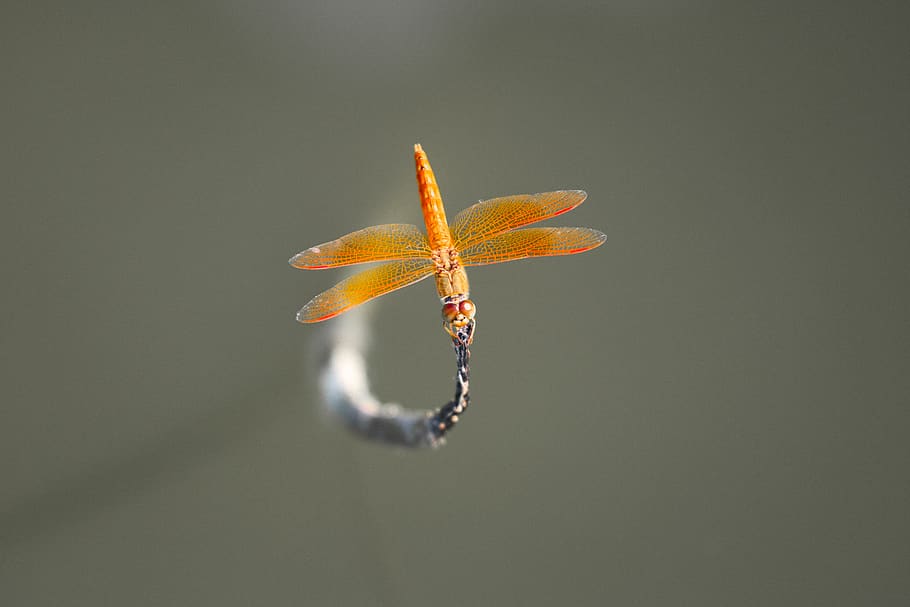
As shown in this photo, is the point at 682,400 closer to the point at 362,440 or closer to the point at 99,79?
the point at 362,440

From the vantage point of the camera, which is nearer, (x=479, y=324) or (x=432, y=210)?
(x=432, y=210)

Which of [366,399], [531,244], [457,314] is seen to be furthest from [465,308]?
[366,399]

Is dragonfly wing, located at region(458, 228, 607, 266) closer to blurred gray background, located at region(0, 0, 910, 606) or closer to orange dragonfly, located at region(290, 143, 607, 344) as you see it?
orange dragonfly, located at region(290, 143, 607, 344)

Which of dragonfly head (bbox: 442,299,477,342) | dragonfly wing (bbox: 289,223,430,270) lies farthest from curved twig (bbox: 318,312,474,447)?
dragonfly wing (bbox: 289,223,430,270)

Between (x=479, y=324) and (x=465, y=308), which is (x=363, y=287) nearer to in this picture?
(x=465, y=308)

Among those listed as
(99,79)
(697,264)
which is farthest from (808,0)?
(99,79)

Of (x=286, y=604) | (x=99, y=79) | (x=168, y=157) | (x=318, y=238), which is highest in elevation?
(x=99, y=79)

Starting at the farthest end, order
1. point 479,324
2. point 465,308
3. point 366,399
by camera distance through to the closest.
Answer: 1. point 479,324
2. point 366,399
3. point 465,308
